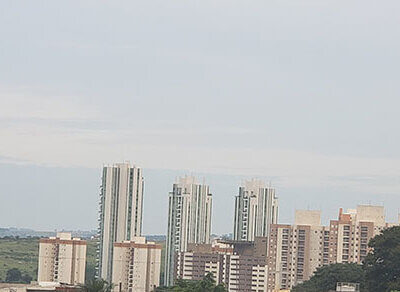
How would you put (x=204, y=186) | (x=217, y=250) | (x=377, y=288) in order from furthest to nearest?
(x=204, y=186) < (x=217, y=250) < (x=377, y=288)

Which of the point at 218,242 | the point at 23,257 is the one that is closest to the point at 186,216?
the point at 218,242

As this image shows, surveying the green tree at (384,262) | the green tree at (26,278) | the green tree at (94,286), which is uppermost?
the green tree at (384,262)

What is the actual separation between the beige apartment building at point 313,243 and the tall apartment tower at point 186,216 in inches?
433

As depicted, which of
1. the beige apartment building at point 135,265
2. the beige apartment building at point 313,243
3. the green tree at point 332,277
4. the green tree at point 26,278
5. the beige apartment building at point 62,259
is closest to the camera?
the green tree at point 332,277

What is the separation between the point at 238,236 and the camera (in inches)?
4134

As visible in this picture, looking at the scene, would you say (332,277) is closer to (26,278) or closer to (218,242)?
(218,242)

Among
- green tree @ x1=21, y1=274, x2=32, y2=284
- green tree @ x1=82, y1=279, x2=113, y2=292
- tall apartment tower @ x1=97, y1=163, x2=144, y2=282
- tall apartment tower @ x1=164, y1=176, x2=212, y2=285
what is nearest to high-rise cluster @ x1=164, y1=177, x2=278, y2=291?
tall apartment tower @ x1=164, y1=176, x2=212, y2=285

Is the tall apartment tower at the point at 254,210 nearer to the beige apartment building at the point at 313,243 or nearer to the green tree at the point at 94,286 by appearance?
the beige apartment building at the point at 313,243

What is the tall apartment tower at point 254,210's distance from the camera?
103 meters

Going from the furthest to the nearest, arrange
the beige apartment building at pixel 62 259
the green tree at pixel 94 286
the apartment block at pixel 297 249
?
the apartment block at pixel 297 249 < the beige apartment building at pixel 62 259 < the green tree at pixel 94 286

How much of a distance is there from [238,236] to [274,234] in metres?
15.3

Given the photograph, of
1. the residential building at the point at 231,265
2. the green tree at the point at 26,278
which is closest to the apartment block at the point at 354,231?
the residential building at the point at 231,265

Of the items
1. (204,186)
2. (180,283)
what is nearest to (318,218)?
(204,186)

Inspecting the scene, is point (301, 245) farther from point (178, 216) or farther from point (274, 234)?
point (178, 216)
